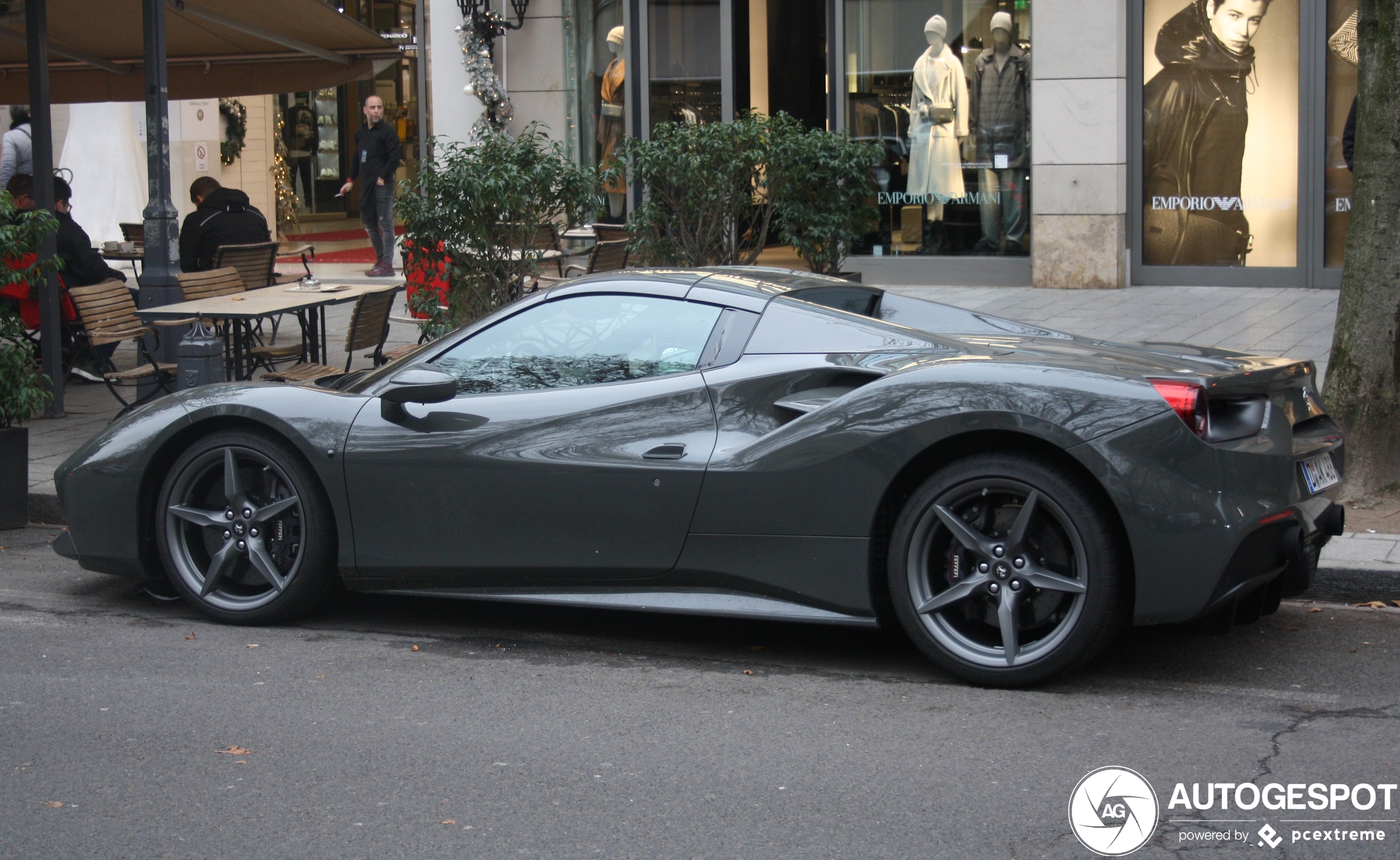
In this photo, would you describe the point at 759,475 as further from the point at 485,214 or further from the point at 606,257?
the point at 606,257

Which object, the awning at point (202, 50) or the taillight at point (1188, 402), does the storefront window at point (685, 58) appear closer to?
the awning at point (202, 50)

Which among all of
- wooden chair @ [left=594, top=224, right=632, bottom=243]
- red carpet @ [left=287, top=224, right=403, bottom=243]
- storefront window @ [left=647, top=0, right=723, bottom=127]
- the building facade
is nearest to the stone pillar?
the building facade

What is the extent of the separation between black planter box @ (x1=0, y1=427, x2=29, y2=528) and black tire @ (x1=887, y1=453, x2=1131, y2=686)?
485cm

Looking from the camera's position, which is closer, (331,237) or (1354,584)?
(1354,584)

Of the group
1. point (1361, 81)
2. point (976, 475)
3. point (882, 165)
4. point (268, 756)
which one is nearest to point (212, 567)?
point (268, 756)

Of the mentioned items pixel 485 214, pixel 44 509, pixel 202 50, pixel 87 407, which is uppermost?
pixel 202 50

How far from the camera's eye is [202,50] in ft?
42.9

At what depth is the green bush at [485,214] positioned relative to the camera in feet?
28.9

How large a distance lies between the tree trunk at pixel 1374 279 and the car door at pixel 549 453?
3.47 meters

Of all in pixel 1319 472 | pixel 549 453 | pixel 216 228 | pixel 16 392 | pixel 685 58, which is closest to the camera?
pixel 1319 472

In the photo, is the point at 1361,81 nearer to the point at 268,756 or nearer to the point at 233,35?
the point at 268,756

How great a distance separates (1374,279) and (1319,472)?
8.31 feet

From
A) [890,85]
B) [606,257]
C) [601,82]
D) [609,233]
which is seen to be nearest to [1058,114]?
[890,85]

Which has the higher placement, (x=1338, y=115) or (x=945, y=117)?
(x=945, y=117)
